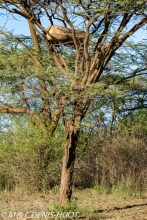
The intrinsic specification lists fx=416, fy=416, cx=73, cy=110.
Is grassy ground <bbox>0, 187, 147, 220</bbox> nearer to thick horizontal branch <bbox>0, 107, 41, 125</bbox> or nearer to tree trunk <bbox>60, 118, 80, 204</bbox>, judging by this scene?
tree trunk <bbox>60, 118, 80, 204</bbox>

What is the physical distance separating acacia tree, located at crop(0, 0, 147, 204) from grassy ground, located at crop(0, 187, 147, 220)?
0.38 meters

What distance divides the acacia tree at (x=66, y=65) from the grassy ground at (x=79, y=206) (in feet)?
1.25

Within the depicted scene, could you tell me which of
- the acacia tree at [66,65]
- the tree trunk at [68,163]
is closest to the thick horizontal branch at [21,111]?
the acacia tree at [66,65]

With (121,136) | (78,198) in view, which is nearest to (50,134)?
(78,198)

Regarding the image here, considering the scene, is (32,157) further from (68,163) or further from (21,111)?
(68,163)

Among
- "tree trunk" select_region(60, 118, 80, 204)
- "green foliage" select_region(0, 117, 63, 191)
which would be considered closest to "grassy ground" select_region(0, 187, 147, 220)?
"tree trunk" select_region(60, 118, 80, 204)

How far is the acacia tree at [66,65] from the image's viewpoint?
746 centimetres

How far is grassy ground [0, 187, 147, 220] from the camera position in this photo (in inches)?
279

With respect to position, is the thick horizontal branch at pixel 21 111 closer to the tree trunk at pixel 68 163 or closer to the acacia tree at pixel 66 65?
the acacia tree at pixel 66 65

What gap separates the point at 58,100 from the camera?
8109mm

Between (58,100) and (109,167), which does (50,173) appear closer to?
(109,167)

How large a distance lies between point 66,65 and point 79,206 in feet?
9.22

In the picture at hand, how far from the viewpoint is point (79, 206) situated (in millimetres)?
8008

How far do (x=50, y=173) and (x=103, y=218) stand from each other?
4.40m
